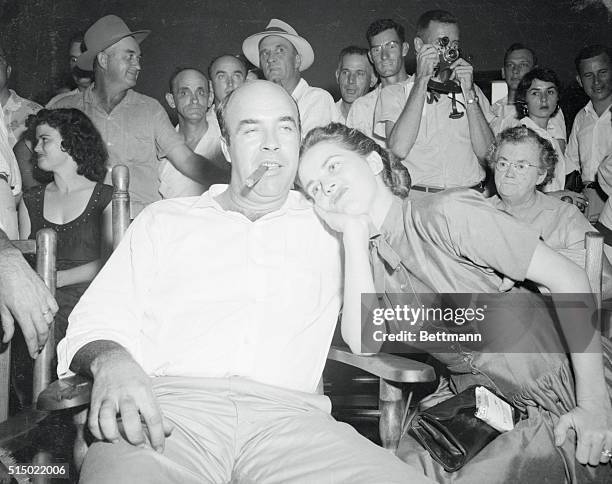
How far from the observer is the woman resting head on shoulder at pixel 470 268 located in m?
1.28

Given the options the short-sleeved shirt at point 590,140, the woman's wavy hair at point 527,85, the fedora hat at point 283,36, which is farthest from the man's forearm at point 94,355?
the short-sleeved shirt at point 590,140

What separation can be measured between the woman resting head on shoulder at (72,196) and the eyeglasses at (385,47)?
43.3 inches

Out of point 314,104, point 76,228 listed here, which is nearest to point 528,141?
point 314,104

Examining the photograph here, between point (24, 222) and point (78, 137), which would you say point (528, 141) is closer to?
point (78, 137)

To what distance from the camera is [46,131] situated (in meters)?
2.18

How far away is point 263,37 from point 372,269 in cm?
113

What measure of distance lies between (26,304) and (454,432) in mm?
868

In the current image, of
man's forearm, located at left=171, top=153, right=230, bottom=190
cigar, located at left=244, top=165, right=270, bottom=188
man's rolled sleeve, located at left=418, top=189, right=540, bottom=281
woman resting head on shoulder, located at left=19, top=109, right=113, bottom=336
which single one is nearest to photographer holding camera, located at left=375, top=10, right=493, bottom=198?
man's forearm, located at left=171, top=153, right=230, bottom=190

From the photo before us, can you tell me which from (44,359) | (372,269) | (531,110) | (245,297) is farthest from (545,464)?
(531,110)

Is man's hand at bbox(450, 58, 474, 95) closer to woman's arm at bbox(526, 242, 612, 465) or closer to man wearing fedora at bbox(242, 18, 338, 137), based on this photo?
man wearing fedora at bbox(242, 18, 338, 137)

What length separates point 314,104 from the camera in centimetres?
228

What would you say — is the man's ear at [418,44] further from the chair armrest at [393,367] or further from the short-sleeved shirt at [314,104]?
the chair armrest at [393,367]

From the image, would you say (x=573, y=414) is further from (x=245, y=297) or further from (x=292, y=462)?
(x=245, y=297)

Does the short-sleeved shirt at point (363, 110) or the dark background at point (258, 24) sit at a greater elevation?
the dark background at point (258, 24)
